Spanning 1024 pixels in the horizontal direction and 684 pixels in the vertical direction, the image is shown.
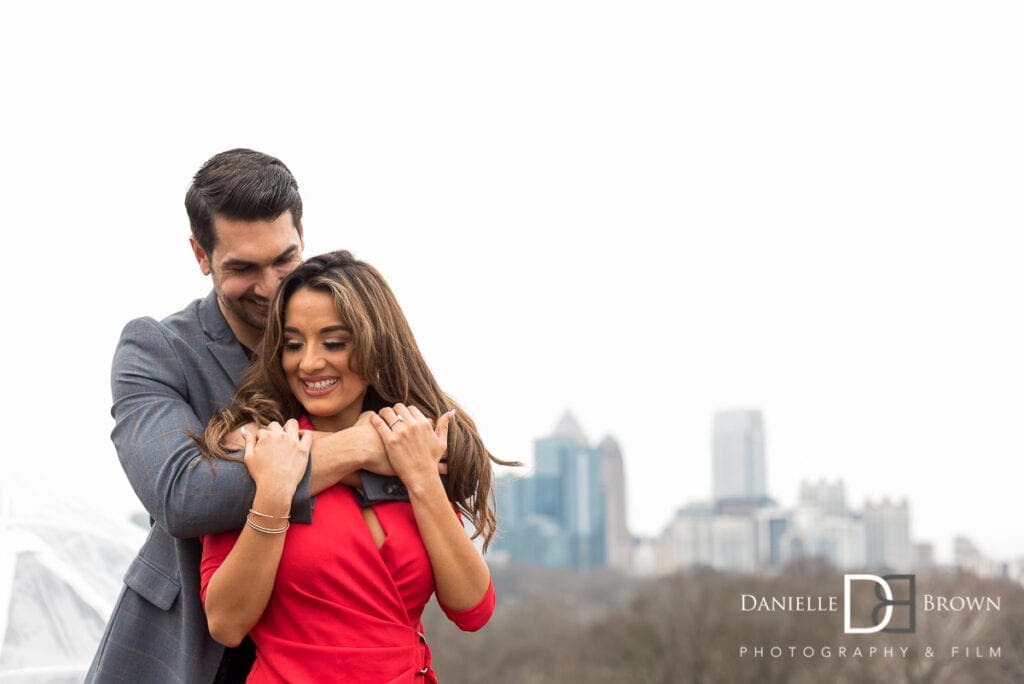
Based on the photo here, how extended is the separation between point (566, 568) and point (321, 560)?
208ft

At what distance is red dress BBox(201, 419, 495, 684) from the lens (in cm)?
217

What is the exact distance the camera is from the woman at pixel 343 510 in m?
2.16

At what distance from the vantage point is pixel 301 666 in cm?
217

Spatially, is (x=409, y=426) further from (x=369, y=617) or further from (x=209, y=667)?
(x=209, y=667)

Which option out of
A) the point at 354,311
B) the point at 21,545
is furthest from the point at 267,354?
the point at 21,545

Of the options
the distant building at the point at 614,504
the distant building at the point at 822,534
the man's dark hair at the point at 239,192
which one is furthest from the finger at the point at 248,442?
the distant building at the point at 614,504

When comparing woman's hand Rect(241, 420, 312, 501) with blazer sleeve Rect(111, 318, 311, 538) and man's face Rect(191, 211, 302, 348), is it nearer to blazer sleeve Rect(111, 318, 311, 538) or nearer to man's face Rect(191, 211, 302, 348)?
blazer sleeve Rect(111, 318, 311, 538)

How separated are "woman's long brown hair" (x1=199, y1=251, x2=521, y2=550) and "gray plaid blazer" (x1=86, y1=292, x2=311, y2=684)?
3.0 inches

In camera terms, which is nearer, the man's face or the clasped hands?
the clasped hands

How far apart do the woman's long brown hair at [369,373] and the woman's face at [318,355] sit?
15 millimetres

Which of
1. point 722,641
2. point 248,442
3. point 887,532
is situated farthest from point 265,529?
point 887,532

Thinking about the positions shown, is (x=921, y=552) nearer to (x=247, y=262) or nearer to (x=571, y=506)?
(x=571, y=506)

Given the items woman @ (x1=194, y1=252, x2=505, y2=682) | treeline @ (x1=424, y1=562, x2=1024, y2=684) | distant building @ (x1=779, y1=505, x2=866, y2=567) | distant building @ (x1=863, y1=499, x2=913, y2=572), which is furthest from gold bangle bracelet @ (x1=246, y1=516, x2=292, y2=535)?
distant building @ (x1=779, y1=505, x2=866, y2=567)

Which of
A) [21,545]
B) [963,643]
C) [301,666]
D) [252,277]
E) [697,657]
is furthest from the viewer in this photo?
[697,657]
